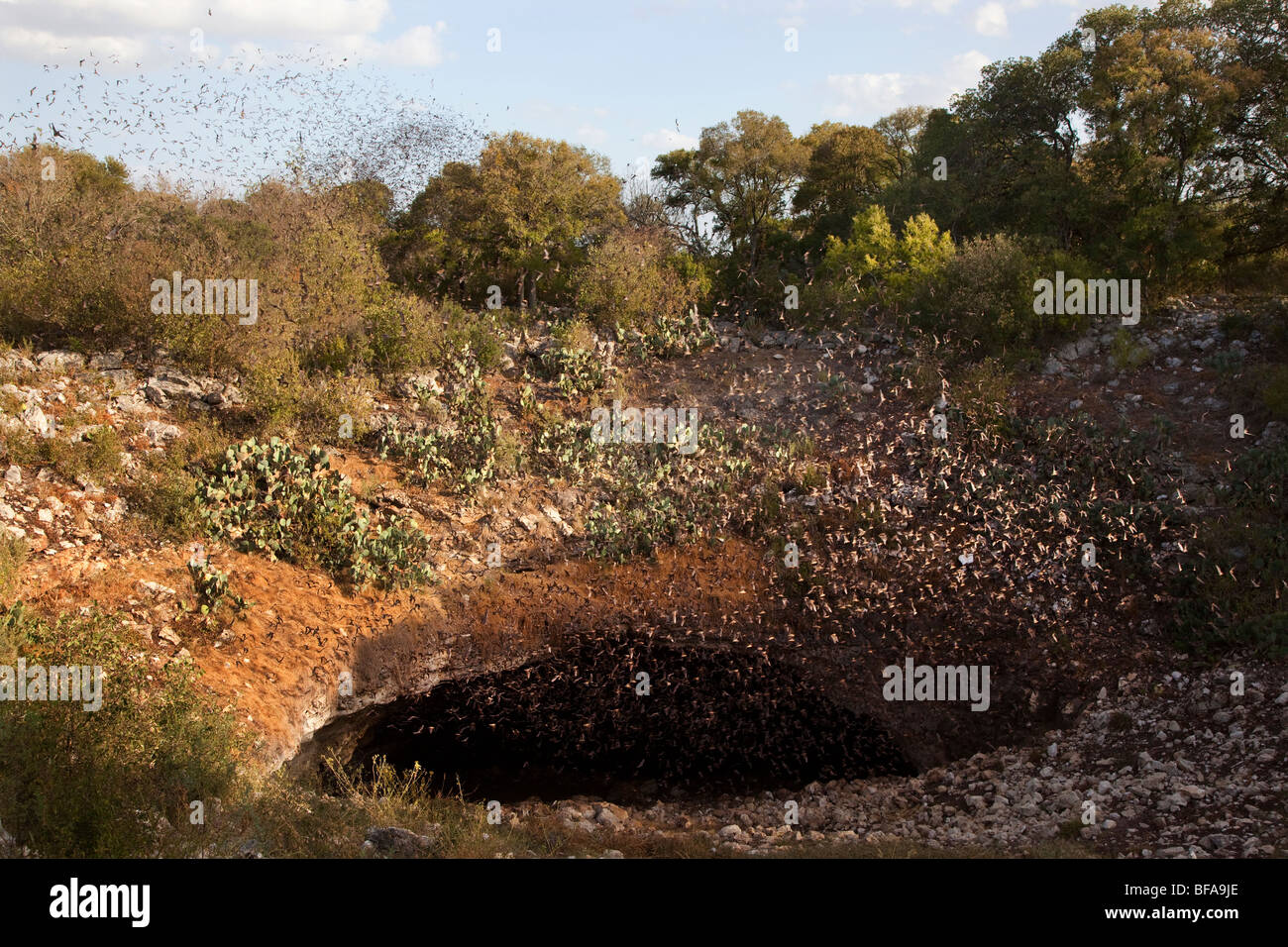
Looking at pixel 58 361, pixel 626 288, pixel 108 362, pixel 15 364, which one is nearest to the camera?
pixel 15 364

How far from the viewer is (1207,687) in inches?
395

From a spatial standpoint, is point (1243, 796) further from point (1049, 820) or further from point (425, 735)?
point (425, 735)

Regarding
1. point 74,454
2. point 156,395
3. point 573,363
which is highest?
point 573,363

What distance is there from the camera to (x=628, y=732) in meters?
11.3

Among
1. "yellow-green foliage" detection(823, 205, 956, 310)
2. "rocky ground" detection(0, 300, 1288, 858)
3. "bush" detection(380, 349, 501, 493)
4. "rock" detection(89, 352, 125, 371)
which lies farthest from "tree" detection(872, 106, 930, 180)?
"rock" detection(89, 352, 125, 371)

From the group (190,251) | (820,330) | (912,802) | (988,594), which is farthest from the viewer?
(820,330)

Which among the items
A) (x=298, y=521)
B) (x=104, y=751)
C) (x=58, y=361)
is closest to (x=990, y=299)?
(x=298, y=521)

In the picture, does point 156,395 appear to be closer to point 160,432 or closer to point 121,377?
point 121,377

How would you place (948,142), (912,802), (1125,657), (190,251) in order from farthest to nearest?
1. (948,142)
2. (190,251)
3. (1125,657)
4. (912,802)

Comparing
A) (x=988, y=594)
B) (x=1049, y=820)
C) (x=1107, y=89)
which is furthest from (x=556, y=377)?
(x=1107, y=89)

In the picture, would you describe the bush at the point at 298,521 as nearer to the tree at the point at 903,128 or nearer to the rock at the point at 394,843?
the rock at the point at 394,843

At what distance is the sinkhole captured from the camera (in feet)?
35.4

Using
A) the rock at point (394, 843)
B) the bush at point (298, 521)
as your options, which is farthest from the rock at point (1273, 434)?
the rock at point (394, 843)

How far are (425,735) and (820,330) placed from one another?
38.4ft
